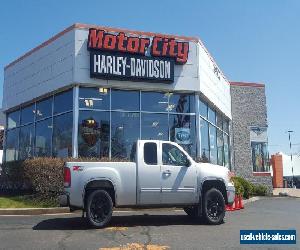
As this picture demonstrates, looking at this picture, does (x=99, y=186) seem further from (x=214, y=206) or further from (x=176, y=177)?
(x=214, y=206)

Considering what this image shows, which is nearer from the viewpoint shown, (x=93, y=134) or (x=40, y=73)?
(x=93, y=134)

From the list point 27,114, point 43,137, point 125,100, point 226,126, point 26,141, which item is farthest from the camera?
point 226,126

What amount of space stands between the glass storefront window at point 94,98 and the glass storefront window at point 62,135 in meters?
0.83

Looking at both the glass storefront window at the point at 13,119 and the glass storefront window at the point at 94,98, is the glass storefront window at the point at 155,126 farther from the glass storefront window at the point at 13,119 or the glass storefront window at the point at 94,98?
the glass storefront window at the point at 13,119

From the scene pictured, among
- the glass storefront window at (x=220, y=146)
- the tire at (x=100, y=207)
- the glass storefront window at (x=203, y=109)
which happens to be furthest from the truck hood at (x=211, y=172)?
the glass storefront window at (x=220, y=146)

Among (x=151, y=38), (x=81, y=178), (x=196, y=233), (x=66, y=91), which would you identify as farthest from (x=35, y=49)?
(x=196, y=233)

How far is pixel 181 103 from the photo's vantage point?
19375mm

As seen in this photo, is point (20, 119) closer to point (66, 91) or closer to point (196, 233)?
point (66, 91)

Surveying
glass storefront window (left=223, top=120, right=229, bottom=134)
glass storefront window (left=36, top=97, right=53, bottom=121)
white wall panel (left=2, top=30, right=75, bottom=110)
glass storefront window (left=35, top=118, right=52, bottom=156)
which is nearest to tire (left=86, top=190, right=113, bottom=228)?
white wall panel (left=2, top=30, right=75, bottom=110)

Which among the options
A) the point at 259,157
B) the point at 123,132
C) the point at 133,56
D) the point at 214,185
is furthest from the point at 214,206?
the point at 259,157

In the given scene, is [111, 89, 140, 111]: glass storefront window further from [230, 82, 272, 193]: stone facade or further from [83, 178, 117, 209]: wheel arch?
[230, 82, 272, 193]: stone facade

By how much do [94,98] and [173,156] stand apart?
8283 millimetres

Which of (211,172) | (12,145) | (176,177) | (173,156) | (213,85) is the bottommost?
(176,177)

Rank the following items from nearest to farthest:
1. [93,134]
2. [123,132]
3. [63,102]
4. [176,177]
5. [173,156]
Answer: [176,177]
[173,156]
[93,134]
[123,132]
[63,102]
